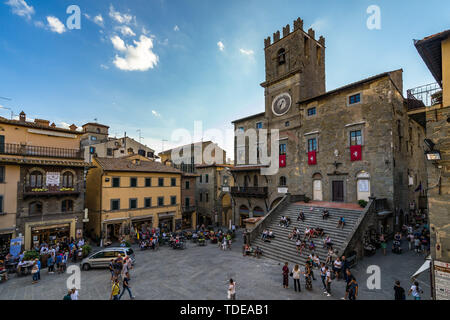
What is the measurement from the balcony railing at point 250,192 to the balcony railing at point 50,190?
63.4ft

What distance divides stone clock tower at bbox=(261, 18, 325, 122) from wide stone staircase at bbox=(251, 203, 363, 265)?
40.6 feet

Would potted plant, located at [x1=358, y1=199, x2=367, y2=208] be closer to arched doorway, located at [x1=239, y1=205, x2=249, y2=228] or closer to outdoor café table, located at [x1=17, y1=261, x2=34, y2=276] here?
arched doorway, located at [x1=239, y1=205, x2=249, y2=228]

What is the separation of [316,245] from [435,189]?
858cm

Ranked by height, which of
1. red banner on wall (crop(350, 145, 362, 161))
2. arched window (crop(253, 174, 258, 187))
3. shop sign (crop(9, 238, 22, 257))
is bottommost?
shop sign (crop(9, 238, 22, 257))

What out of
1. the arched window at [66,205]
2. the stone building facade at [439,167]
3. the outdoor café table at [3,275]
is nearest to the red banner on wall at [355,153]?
the stone building facade at [439,167]

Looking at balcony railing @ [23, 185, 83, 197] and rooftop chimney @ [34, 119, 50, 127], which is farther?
rooftop chimney @ [34, 119, 50, 127]

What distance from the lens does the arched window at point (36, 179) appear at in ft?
69.7

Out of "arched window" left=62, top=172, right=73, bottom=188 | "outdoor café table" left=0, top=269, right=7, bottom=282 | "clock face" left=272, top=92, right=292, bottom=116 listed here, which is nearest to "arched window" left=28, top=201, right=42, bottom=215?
"arched window" left=62, top=172, right=73, bottom=188

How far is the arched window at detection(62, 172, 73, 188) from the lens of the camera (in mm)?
23220

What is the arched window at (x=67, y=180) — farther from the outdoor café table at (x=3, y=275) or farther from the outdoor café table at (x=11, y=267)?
the outdoor café table at (x=3, y=275)

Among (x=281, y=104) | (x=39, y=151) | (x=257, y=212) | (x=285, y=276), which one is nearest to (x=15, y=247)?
(x=39, y=151)

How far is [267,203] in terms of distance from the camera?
98.1 ft

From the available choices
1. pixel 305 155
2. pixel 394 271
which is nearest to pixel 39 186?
pixel 305 155
